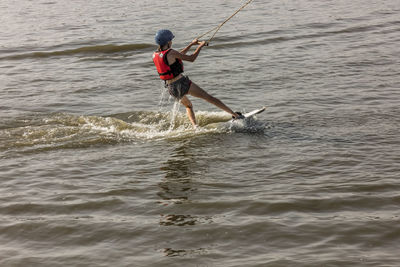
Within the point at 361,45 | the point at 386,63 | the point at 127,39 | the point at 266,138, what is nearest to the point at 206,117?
the point at 266,138

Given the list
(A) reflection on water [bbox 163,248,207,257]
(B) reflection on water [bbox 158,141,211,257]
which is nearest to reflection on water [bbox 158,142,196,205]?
(B) reflection on water [bbox 158,141,211,257]

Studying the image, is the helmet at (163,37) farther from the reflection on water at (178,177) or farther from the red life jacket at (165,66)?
the reflection on water at (178,177)

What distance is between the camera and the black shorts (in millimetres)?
10758

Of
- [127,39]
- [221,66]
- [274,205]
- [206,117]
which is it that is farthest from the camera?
[127,39]

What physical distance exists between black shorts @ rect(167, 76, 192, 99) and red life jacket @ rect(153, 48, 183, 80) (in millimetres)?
167

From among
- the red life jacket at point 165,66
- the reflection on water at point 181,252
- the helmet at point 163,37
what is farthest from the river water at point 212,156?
the helmet at point 163,37

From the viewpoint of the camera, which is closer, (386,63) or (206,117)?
(206,117)

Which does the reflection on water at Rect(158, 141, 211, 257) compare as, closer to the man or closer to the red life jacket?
the man

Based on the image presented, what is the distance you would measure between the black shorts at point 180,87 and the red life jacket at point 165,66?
17 cm

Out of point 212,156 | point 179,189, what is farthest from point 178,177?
point 212,156

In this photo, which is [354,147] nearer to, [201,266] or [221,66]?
[201,266]

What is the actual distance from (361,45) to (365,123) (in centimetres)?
783

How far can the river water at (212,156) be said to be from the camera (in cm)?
649

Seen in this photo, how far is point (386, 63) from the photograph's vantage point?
15.4m
